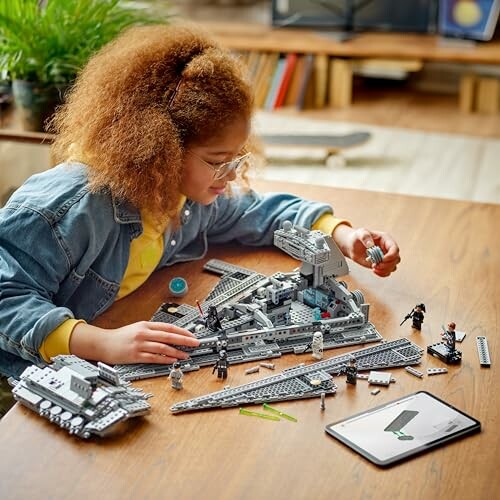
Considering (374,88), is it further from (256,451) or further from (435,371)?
(256,451)

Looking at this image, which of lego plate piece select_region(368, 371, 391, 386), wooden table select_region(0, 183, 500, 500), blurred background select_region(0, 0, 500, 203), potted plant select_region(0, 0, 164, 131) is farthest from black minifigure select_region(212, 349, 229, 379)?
blurred background select_region(0, 0, 500, 203)

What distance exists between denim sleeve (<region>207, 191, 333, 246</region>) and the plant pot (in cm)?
76

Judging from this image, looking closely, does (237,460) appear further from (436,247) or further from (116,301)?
(436,247)

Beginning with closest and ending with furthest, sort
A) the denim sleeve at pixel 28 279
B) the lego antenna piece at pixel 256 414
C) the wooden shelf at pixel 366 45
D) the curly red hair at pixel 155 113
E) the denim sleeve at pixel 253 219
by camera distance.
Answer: the lego antenna piece at pixel 256 414, the denim sleeve at pixel 28 279, the curly red hair at pixel 155 113, the denim sleeve at pixel 253 219, the wooden shelf at pixel 366 45

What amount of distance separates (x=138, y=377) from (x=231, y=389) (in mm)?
143

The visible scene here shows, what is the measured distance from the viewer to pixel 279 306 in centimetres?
154

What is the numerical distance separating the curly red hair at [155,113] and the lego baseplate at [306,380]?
0.38 m

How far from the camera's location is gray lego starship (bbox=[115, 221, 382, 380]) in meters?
1.47

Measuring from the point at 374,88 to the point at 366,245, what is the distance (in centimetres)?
306

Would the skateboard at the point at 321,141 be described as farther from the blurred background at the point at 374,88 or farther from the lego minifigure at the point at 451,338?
the lego minifigure at the point at 451,338

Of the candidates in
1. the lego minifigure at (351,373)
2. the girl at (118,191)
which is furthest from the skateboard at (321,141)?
the lego minifigure at (351,373)

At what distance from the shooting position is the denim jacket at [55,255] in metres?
1.44

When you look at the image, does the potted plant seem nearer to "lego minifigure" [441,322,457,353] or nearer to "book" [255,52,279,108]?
"lego minifigure" [441,322,457,353]

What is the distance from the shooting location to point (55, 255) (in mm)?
1498
